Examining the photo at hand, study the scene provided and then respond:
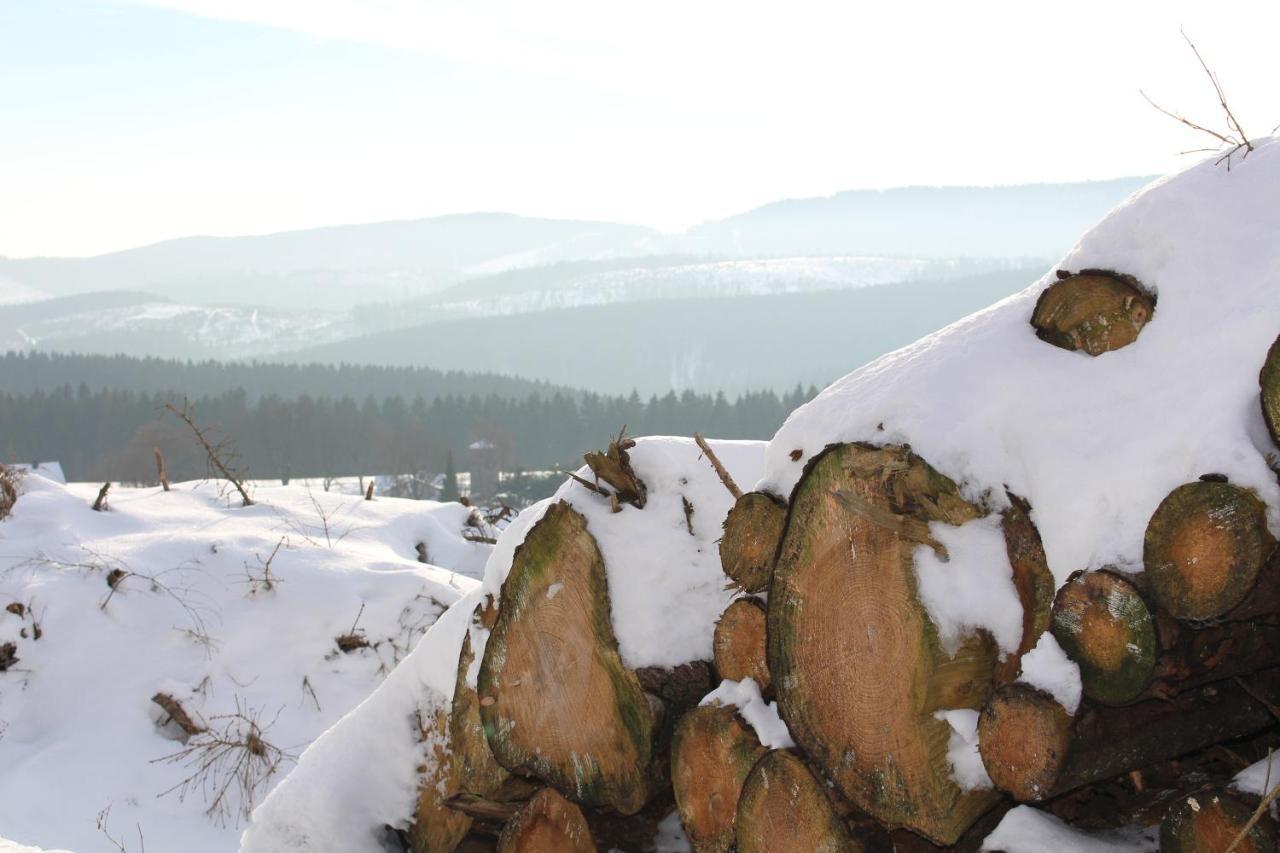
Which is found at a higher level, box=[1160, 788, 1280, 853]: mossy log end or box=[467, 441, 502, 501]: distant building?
box=[1160, 788, 1280, 853]: mossy log end

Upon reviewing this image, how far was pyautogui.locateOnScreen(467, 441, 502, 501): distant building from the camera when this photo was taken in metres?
55.9

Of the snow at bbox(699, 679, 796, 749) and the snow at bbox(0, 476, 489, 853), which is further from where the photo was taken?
the snow at bbox(0, 476, 489, 853)

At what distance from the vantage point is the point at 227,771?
6168mm

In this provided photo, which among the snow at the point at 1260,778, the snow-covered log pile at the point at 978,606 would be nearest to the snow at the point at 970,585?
the snow-covered log pile at the point at 978,606

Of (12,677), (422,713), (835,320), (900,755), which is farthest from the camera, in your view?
(835,320)

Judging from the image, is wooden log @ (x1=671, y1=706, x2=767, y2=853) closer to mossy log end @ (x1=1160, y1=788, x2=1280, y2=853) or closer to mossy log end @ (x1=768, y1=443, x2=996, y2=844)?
mossy log end @ (x1=768, y1=443, x2=996, y2=844)

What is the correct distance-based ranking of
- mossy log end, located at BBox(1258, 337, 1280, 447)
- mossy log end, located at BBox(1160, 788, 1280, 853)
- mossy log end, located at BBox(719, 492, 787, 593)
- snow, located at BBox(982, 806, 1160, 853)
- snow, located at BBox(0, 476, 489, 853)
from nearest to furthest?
mossy log end, located at BBox(1160, 788, 1280, 853), mossy log end, located at BBox(1258, 337, 1280, 447), snow, located at BBox(982, 806, 1160, 853), mossy log end, located at BBox(719, 492, 787, 593), snow, located at BBox(0, 476, 489, 853)

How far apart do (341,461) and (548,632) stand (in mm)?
65514

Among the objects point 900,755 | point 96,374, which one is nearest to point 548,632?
point 900,755

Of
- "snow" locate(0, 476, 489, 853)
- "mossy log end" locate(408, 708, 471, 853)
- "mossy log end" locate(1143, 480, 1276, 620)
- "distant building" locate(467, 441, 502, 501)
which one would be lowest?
"distant building" locate(467, 441, 502, 501)

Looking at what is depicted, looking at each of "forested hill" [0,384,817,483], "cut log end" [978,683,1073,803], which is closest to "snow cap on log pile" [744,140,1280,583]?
"cut log end" [978,683,1073,803]

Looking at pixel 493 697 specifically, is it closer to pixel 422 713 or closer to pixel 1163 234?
pixel 422 713

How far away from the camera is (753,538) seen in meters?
2.27

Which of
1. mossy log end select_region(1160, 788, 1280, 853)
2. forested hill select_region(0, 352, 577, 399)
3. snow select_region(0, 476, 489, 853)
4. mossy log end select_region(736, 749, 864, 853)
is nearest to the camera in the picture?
mossy log end select_region(1160, 788, 1280, 853)
